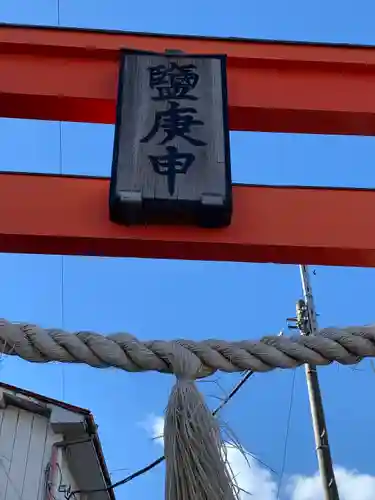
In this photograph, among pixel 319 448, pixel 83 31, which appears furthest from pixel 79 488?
pixel 83 31

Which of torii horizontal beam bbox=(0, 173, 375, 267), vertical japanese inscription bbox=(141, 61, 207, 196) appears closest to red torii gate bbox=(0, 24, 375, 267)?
torii horizontal beam bbox=(0, 173, 375, 267)

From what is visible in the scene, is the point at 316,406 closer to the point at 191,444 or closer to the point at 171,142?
the point at 171,142

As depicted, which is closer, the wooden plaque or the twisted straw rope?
the twisted straw rope

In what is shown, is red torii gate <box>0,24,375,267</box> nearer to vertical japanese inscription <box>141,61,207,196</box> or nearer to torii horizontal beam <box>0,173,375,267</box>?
torii horizontal beam <box>0,173,375,267</box>

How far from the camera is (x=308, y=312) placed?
4422 millimetres

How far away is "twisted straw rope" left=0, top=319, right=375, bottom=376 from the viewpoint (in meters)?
0.84

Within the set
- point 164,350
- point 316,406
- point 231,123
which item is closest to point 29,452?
point 316,406

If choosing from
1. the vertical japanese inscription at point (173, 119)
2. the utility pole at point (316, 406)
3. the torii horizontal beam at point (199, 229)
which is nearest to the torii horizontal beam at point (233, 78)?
the vertical japanese inscription at point (173, 119)

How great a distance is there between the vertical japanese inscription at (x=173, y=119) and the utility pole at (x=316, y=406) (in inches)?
59.9

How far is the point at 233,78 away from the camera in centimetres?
178

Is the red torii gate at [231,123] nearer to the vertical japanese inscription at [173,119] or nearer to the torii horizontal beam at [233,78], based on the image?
the torii horizontal beam at [233,78]

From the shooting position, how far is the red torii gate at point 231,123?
4.70 ft

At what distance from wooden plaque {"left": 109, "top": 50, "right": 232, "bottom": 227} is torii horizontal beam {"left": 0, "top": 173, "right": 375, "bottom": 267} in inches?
1.8

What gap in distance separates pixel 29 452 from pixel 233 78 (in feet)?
6.57
